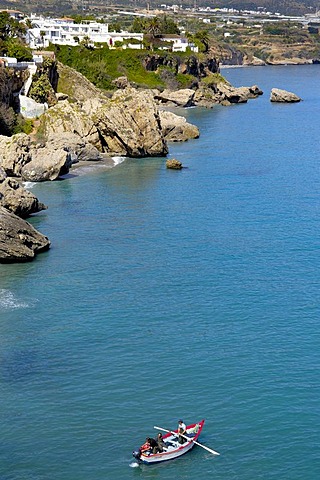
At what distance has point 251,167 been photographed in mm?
95250

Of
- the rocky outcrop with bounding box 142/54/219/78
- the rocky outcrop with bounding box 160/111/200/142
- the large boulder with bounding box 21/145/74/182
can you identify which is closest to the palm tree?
the rocky outcrop with bounding box 142/54/219/78

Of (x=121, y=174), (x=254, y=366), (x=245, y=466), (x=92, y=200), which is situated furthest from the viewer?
(x=121, y=174)

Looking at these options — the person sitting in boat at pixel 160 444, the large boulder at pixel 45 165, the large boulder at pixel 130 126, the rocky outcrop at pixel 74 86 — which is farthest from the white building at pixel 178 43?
the person sitting in boat at pixel 160 444

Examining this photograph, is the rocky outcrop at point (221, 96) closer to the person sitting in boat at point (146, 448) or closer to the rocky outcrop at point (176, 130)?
the rocky outcrop at point (176, 130)

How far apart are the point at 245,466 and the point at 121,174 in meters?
57.3

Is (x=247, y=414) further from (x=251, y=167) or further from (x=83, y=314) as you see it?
(x=251, y=167)

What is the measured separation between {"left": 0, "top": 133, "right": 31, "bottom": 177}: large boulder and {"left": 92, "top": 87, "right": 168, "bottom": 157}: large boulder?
1600 cm

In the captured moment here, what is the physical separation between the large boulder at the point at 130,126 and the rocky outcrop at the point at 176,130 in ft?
45.4

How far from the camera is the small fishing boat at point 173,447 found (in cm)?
3450

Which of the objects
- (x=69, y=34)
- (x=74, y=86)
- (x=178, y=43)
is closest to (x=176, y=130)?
(x=74, y=86)

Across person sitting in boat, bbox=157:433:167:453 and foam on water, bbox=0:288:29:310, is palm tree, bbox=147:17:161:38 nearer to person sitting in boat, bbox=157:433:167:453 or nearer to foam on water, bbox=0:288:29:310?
foam on water, bbox=0:288:29:310

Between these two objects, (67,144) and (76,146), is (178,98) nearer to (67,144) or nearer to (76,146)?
(76,146)

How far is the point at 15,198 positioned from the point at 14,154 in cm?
1735

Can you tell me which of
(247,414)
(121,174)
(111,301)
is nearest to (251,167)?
(121,174)
